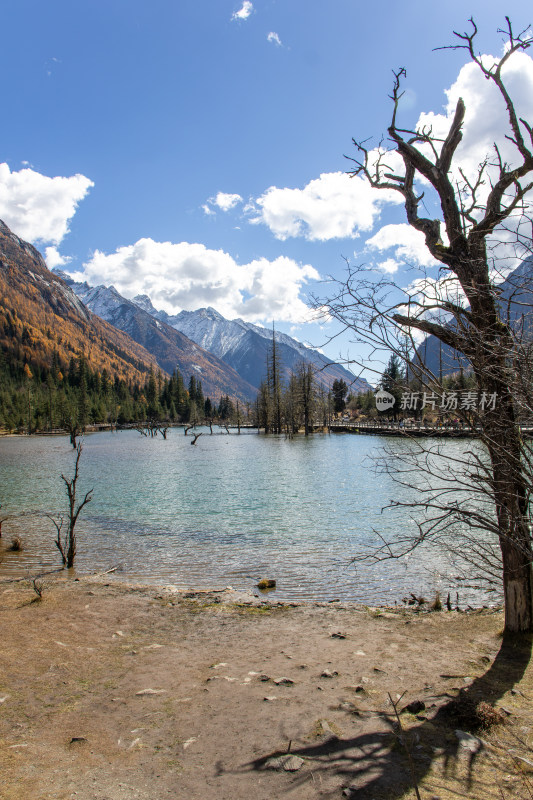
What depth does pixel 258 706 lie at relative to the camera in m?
5.02

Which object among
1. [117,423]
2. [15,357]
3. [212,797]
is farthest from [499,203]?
[15,357]

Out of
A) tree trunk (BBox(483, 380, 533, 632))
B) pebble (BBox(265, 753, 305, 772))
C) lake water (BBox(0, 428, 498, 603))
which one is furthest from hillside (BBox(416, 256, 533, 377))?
pebble (BBox(265, 753, 305, 772))

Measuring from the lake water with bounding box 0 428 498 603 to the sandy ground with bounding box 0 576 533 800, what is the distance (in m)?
1.88

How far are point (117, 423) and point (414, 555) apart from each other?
149 m

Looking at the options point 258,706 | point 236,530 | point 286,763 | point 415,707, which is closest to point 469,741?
point 415,707

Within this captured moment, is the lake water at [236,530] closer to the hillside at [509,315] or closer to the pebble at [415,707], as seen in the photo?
the hillside at [509,315]

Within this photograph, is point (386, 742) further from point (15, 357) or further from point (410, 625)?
point (15, 357)

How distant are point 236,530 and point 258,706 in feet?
42.4

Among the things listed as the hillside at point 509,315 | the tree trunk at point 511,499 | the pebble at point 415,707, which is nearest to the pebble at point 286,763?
the pebble at point 415,707

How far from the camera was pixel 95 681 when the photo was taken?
19.1 ft

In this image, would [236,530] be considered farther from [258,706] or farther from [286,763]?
[286,763]

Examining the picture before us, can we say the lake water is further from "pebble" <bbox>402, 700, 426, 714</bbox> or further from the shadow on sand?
the shadow on sand

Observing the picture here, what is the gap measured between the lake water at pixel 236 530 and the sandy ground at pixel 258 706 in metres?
1.88

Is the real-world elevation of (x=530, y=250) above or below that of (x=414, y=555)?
above
